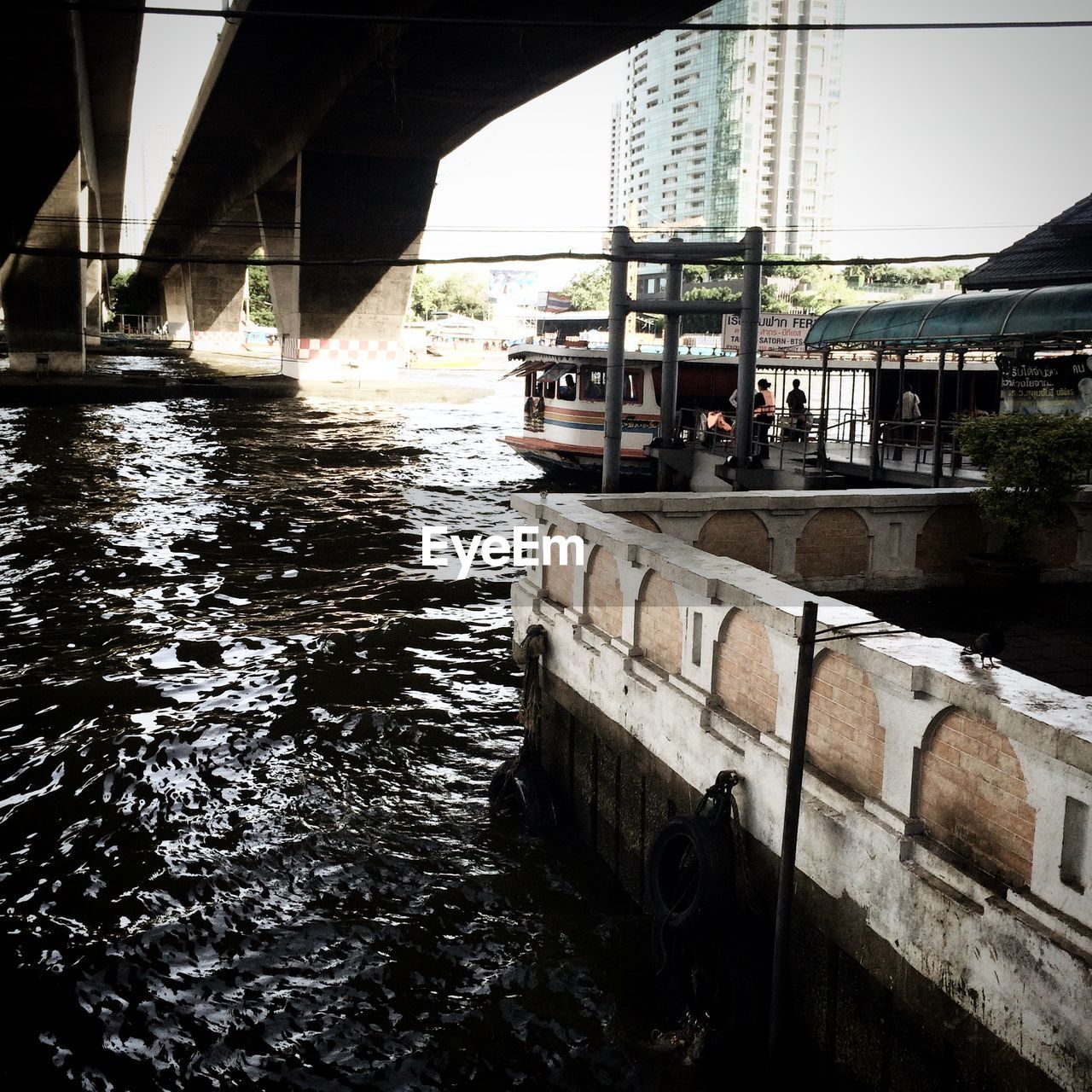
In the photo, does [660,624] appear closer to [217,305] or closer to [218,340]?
[217,305]

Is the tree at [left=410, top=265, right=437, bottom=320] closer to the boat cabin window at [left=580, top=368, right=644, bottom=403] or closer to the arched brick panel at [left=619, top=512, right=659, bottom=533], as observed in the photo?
the boat cabin window at [left=580, top=368, right=644, bottom=403]

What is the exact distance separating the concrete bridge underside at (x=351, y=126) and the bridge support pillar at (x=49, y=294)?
3.92 meters

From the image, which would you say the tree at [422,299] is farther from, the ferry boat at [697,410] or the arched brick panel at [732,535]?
the arched brick panel at [732,535]

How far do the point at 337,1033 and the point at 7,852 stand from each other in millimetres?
3466

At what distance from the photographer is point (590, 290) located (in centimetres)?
12344

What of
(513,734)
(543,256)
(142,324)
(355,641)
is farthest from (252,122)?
(142,324)

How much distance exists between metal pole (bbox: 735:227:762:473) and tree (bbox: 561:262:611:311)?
10041 cm

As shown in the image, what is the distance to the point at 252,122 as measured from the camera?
Result: 132ft

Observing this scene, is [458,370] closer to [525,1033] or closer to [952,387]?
[952,387]

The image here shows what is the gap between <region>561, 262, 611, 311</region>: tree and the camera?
12112 cm

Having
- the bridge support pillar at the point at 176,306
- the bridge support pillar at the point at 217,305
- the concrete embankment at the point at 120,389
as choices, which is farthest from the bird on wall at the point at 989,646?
the bridge support pillar at the point at 176,306

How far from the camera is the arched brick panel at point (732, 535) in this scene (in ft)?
29.0

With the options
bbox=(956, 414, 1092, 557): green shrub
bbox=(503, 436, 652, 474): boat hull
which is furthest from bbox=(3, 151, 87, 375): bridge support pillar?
bbox=(956, 414, 1092, 557): green shrub

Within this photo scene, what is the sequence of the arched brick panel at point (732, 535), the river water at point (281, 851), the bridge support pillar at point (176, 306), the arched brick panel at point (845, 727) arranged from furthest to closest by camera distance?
the bridge support pillar at point (176, 306) < the arched brick panel at point (732, 535) < the river water at point (281, 851) < the arched brick panel at point (845, 727)
